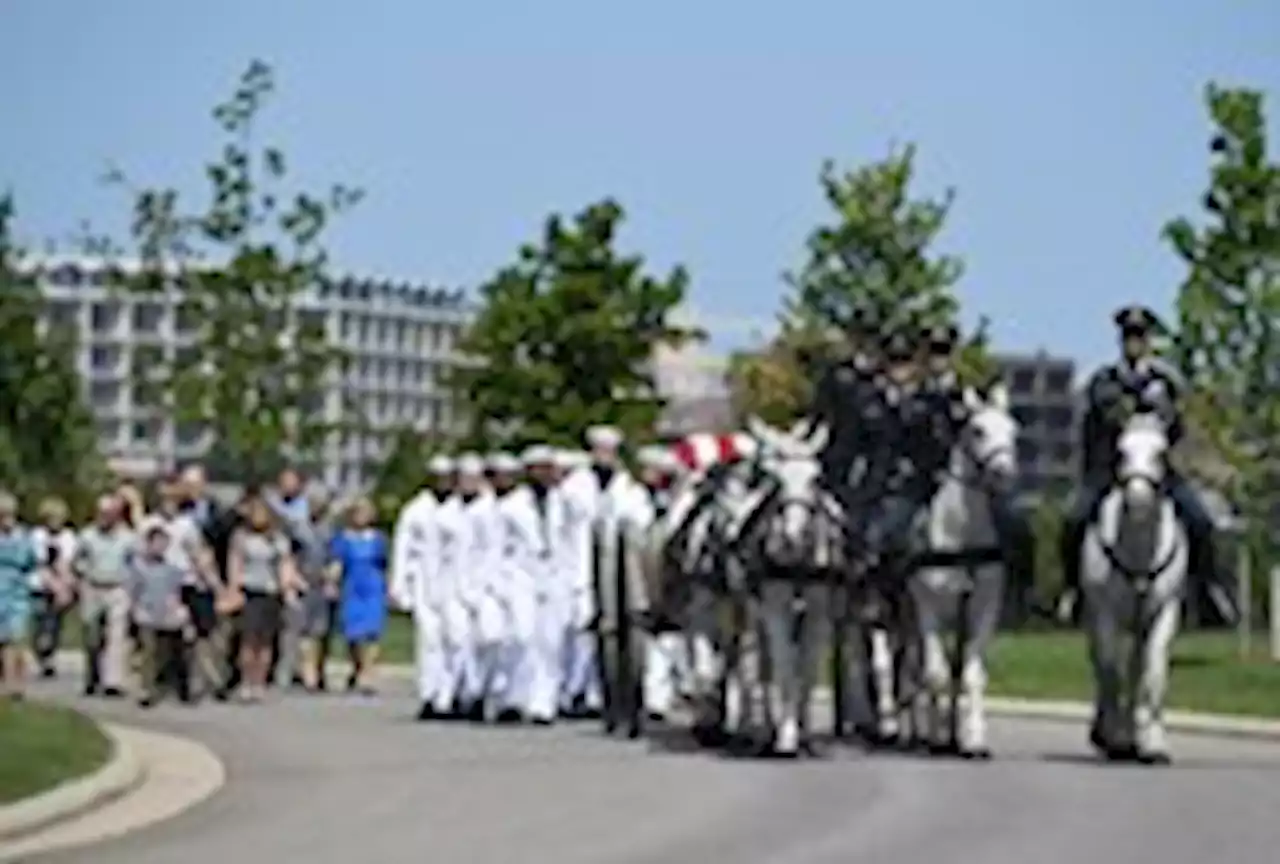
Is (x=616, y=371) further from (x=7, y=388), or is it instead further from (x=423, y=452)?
(x=423, y=452)

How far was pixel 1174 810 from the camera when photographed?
1938 cm

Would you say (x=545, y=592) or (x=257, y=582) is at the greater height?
(x=257, y=582)

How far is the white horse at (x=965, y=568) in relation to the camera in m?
23.8

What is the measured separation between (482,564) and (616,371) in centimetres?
3387

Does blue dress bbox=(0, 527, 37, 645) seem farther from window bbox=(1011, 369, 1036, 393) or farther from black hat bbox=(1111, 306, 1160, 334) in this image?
window bbox=(1011, 369, 1036, 393)

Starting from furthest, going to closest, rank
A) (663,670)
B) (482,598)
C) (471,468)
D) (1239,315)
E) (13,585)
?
(1239,315) < (13,585) < (471,468) < (482,598) < (663,670)

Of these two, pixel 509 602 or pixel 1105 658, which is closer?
pixel 1105 658

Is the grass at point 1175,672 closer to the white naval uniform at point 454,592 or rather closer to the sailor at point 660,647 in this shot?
the sailor at point 660,647

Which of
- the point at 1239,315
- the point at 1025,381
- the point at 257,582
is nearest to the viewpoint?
the point at 257,582

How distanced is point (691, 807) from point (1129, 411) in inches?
196

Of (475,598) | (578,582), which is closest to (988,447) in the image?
(578,582)

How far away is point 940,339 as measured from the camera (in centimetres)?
2506

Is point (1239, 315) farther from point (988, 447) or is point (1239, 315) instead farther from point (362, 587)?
point (988, 447)

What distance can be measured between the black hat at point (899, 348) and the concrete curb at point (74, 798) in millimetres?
6005
